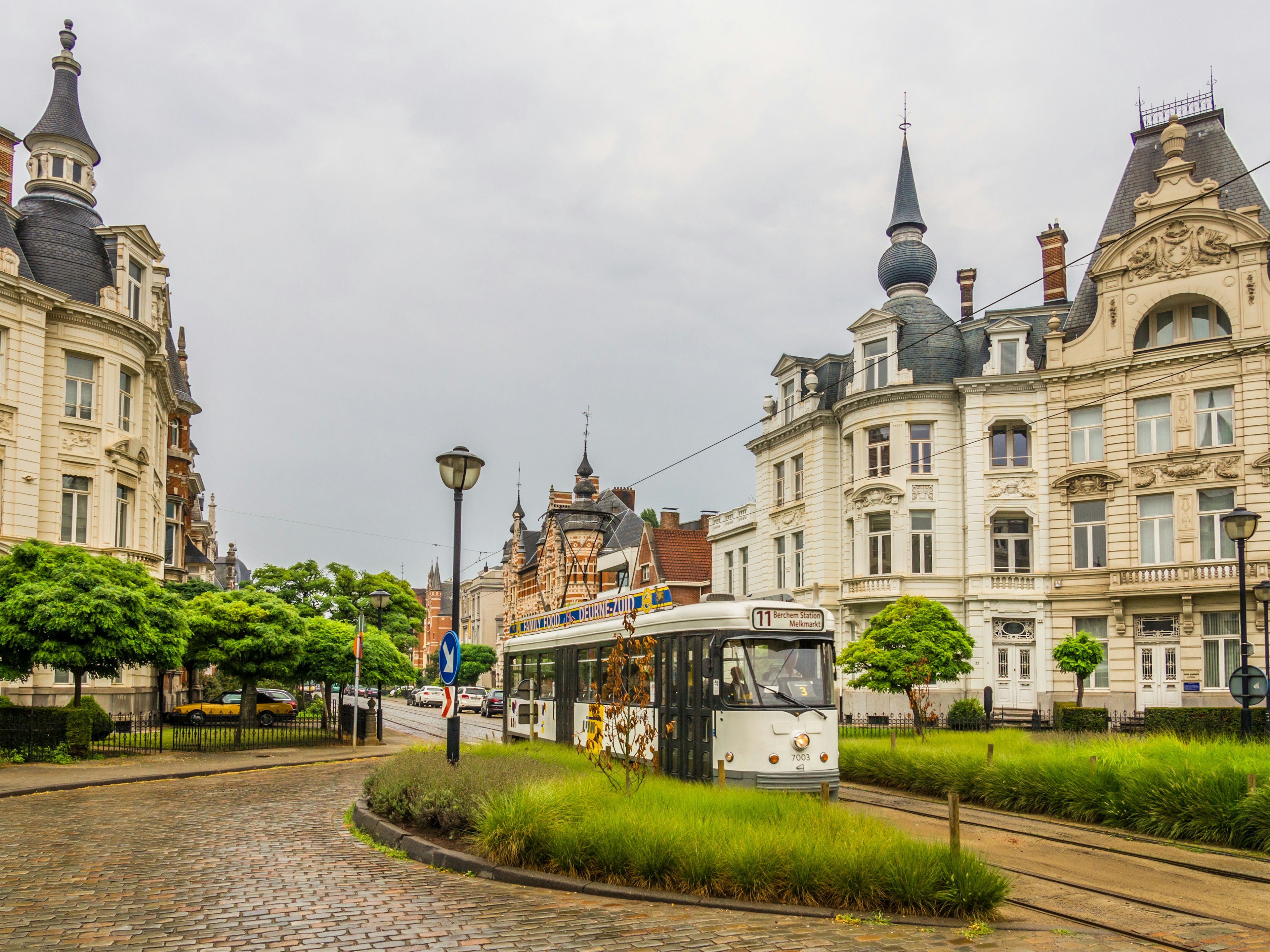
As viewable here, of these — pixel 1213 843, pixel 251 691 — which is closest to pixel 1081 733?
pixel 1213 843

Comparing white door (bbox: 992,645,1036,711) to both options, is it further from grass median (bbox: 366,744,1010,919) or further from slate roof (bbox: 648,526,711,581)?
grass median (bbox: 366,744,1010,919)

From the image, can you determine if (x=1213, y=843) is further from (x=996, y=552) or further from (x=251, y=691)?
(x=251, y=691)

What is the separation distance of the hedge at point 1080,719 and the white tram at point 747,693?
56.1ft

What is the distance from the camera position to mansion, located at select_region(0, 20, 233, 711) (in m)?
30.8

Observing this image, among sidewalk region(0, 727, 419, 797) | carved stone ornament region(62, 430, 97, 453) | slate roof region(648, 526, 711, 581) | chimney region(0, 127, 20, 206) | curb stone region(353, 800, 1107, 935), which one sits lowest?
sidewalk region(0, 727, 419, 797)

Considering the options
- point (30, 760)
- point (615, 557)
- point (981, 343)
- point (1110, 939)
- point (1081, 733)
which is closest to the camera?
point (1110, 939)

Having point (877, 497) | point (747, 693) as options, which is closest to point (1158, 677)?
point (877, 497)

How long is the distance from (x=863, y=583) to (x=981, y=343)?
10.1 m

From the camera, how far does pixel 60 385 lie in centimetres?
3228

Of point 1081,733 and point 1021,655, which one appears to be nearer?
point 1081,733

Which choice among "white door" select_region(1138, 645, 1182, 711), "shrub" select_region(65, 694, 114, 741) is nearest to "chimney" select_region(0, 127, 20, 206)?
"shrub" select_region(65, 694, 114, 741)

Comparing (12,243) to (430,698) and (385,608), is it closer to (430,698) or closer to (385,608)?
(385,608)

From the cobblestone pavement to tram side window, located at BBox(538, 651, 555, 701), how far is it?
9.15 metres

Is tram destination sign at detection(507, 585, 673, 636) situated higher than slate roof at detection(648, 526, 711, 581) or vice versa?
slate roof at detection(648, 526, 711, 581)
